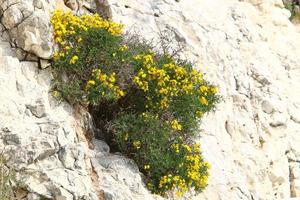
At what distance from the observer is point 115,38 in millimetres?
9039

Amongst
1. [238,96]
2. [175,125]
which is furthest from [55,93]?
[238,96]

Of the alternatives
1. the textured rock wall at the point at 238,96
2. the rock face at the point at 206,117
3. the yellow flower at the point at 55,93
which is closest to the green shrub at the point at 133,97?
the yellow flower at the point at 55,93

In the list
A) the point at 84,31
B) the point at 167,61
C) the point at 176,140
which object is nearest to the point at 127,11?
the point at 167,61

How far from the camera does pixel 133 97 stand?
30.9 feet

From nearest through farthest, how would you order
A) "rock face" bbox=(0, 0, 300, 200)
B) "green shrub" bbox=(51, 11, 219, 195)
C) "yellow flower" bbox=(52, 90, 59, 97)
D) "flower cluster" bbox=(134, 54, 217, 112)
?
"rock face" bbox=(0, 0, 300, 200), "yellow flower" bbox=(52, 90, 59, 97), "green shrub" bbox=(51, 11, 219, 195), "flower cluster" bbox=(134, 54, 217, 112)

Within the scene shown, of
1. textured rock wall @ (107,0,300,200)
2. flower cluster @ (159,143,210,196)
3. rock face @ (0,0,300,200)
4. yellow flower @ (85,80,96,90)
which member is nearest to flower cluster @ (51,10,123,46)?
rock face @ (0,0,300,200)

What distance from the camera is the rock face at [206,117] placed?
7.66 m

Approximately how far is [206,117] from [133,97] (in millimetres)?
2403

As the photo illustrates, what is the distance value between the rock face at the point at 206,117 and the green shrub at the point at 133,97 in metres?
0.28

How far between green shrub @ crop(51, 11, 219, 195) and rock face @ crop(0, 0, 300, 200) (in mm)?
277

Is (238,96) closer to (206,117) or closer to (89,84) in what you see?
(206,117)

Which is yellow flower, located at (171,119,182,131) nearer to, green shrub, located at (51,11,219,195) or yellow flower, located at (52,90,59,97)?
green shrub, located at (51,11,219,195)

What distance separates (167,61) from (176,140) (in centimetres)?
159

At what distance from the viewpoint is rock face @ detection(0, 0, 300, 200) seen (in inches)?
302
